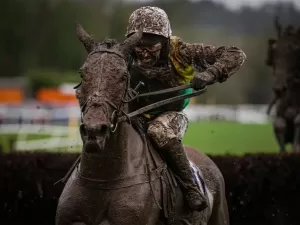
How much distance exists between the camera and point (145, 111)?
5.41 metres

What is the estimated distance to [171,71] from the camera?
19.3ft

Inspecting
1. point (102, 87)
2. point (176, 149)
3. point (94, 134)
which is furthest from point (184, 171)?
point (94, 134)

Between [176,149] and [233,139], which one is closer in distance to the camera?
[176,149]

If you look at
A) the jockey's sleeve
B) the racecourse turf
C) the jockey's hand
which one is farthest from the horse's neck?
the racecourse turf

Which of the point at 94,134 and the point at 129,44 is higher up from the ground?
the point at 129,44

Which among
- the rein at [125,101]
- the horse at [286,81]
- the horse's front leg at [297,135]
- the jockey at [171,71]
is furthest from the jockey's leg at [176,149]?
the horse's front leg at [297,135]

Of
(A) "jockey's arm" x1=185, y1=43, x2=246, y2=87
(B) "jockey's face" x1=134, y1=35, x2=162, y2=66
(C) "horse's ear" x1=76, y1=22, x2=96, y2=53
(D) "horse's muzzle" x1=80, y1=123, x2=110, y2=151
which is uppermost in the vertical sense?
(C) "horse's ear" x1=76, y1=22, x2=96, y2=53

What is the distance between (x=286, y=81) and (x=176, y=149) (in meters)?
9.00

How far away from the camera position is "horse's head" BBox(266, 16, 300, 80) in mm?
14180

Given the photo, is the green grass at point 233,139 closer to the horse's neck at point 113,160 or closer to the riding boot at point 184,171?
the riding boot at point 184,171

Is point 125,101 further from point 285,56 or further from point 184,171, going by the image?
point 285,56

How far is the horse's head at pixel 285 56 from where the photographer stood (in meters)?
14.2

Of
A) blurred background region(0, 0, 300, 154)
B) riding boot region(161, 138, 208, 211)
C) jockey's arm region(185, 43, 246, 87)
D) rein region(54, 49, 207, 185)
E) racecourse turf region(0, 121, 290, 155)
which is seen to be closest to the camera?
rein region(54, 49, 207, 185)

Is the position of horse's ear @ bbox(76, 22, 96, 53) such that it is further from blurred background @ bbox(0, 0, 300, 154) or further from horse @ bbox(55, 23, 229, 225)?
blurred background @ bbox(0, 0, 300, 154)
